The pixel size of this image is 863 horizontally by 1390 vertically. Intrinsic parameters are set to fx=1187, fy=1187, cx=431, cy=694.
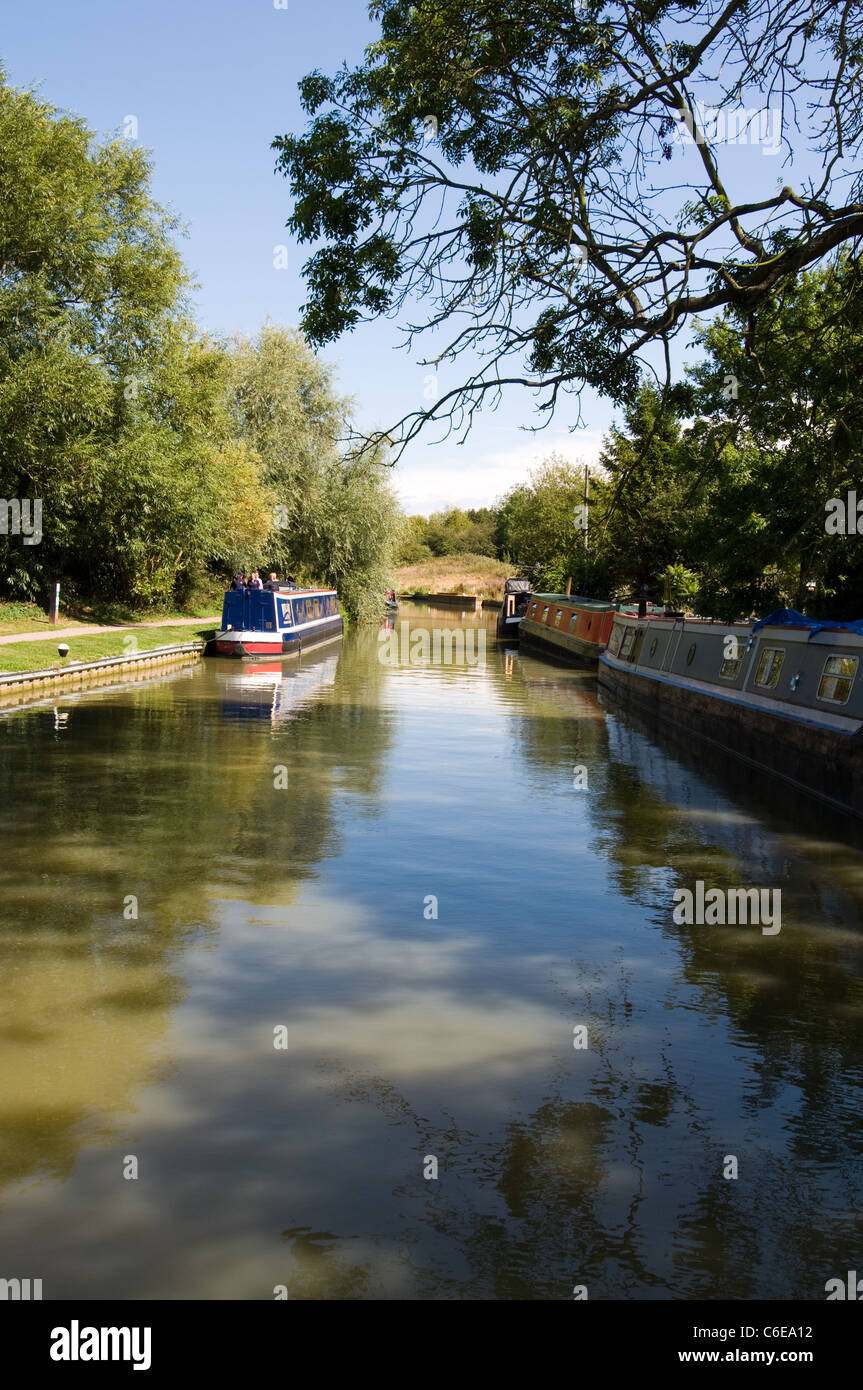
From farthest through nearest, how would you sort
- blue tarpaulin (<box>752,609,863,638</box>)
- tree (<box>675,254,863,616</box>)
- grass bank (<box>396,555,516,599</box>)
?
1. grass bank (<box>396,555,516,599</box>)
2. blue tarpaulin (<box>752,609,863,638</box>)
3. tree (<box>675,254,863,616</box>)

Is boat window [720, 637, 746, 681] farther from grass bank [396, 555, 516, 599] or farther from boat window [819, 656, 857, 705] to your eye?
grass bank [396, 555, 516, 599]

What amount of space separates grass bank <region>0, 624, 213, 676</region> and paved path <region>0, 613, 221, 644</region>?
34 cm

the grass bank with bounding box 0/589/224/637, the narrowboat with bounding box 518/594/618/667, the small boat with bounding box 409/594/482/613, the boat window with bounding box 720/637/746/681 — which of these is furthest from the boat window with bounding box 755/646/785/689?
the small boat with bounding box 409/594/482/613

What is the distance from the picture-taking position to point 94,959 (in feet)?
20.7

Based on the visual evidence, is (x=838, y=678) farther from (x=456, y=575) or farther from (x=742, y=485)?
(x=456, y=575)

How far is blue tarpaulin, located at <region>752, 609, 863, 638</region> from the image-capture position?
12.1 meters

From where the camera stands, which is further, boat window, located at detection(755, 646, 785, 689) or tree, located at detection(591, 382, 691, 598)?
tree, located at detection(591, 382, 691, 598)

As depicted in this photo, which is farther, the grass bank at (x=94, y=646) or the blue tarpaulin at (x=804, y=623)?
the grass bank at (x=94, y=646)

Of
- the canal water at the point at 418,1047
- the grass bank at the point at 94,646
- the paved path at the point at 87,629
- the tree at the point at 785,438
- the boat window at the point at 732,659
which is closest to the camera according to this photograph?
the canal water at the point at 418,1047

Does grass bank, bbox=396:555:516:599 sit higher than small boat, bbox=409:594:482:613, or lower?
higher

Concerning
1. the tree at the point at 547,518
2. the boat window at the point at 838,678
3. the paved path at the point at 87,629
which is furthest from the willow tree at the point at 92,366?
the tree at the point at 547,518

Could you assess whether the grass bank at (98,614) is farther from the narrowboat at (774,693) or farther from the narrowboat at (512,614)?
the narrowboat at (774,693)

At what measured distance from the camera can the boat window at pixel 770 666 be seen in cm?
1424

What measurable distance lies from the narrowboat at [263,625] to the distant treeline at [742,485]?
290 inches
